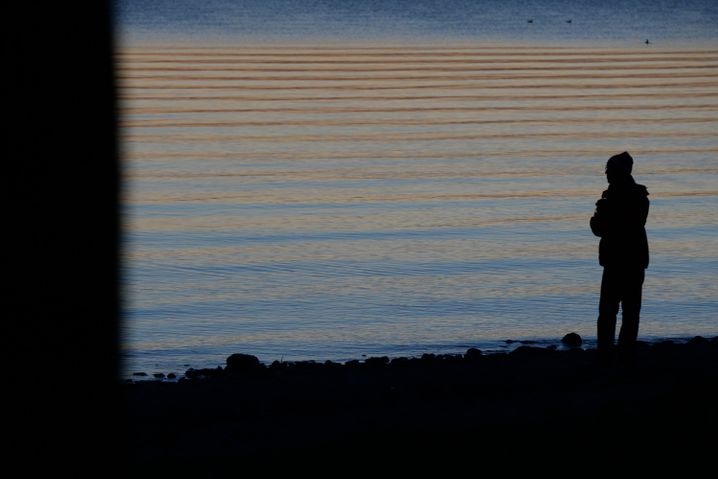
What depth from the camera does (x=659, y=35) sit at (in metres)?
Result: 68.4

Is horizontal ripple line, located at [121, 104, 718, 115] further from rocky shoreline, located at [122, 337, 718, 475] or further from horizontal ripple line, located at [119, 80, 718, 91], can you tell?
rocky shoreline, located at [122, 337, 718, 475]

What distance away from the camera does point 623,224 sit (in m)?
9.01

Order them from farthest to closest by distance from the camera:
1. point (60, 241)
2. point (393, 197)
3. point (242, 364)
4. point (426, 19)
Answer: point (426, 19)
point (393, 197)
point (242, 364)
point (60, 241)

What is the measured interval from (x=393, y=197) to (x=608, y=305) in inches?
505

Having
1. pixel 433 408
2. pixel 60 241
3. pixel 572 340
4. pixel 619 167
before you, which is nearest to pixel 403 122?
pixel 572 340

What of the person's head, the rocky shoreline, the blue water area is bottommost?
the rocky shoreline

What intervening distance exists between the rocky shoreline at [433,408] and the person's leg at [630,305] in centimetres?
22

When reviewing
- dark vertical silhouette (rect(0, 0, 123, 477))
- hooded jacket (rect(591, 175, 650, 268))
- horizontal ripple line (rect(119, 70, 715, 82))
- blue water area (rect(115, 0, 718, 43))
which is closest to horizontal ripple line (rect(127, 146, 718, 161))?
horizontal ripple line (rect(119, 70, 715, 82))

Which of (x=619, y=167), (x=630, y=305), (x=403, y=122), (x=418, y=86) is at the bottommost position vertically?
(x=630, y=305)

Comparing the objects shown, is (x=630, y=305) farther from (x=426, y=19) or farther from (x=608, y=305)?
(x=426, y=19)

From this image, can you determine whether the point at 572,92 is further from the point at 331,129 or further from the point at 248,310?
the point at 248,310

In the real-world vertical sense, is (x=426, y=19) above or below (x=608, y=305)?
above

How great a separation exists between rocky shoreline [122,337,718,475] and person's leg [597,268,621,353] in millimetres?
279

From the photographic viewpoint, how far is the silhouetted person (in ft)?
29.2
